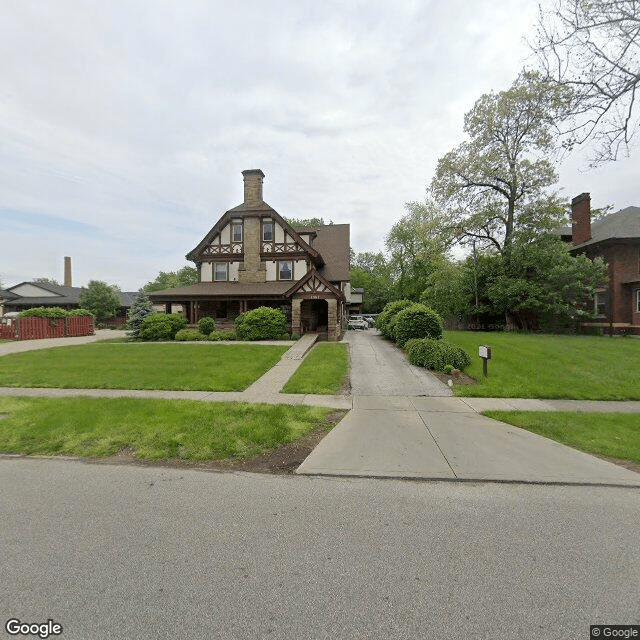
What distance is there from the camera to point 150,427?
19.7 feet

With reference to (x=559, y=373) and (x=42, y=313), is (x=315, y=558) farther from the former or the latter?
(x=42, y=313)

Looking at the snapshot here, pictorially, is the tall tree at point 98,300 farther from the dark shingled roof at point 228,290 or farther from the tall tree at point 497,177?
the tall tree at point 497,177

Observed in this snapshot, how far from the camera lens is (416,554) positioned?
288cm

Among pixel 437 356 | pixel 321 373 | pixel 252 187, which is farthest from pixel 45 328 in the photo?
pixel 437 356

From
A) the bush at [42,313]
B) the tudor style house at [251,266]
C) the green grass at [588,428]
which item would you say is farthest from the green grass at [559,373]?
the bush at [42,313]

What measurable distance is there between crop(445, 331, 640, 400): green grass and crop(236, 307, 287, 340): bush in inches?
423

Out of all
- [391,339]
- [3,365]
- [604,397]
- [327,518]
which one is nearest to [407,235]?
[391,339]

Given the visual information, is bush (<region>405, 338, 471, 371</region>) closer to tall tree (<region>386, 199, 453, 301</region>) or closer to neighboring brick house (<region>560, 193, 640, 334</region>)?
neighboring brick house (<region>560, 193, 640, 334</region>)

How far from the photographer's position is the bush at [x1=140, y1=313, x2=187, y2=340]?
2200cm

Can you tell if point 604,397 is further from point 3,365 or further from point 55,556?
point 3,365

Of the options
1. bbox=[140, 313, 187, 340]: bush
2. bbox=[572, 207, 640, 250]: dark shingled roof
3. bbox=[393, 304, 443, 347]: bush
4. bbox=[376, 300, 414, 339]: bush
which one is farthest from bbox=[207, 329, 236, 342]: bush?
bbox=[572, 207, 640, 250]: dark shingled roof

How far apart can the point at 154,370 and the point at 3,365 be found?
6.27 metres

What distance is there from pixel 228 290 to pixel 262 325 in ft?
18.3

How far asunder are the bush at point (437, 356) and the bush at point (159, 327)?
1647 cm
